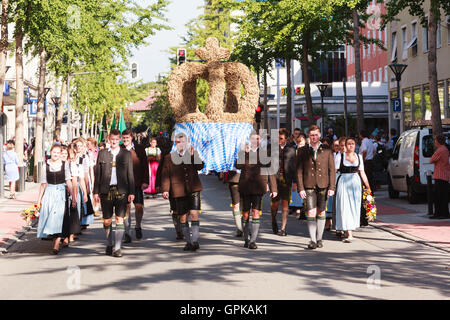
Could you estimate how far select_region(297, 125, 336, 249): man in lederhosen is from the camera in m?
12.1

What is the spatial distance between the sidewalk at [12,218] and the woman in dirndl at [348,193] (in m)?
5.42

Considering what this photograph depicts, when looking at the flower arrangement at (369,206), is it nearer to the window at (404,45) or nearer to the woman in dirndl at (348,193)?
the woman in dirndl at (348,193)

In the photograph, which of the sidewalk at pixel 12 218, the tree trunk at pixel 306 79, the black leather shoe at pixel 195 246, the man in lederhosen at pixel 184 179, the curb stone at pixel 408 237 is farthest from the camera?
the tree trunk at pixel 306 79

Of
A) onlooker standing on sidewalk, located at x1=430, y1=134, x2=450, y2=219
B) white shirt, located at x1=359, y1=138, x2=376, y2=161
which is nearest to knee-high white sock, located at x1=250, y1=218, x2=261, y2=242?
onlooker standing on sidewalk, located at x1=430, y1=134, x2=450, y2=219

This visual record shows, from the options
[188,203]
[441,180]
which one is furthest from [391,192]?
[188,203]

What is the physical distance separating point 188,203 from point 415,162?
9290 millimetres

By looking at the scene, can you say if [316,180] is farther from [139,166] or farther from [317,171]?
[139,166]

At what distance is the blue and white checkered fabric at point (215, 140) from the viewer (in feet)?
48.5

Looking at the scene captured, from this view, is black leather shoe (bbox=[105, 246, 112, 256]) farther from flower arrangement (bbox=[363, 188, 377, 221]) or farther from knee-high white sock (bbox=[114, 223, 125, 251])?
flower arrangement (bbox=[363, 188, 377, 221])

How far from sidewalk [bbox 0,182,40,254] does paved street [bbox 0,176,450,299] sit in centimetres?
25

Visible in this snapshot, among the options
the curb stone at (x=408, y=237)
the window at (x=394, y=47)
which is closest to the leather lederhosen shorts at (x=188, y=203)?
the curb stone at (x=408, y=237)

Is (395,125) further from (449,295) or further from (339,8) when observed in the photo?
(449,295)

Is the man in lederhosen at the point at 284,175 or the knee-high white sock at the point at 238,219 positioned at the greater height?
the man in lederhosen at the point at 284,175
